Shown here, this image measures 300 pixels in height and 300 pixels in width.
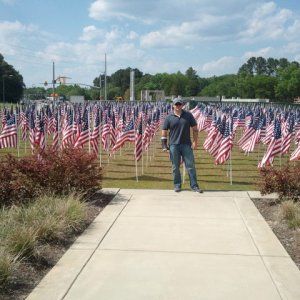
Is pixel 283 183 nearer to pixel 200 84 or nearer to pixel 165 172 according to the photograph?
pixel 165 172

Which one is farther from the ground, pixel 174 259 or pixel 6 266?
pixel 6 266

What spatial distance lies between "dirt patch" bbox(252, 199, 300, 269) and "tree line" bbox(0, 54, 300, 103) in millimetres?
84319

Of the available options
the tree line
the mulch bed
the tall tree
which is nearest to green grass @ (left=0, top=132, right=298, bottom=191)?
the mulch bed

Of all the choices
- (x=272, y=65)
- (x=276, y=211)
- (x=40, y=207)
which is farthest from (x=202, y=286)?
(x=272, y=65)

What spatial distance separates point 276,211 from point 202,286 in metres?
3.74

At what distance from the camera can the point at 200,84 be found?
550ft

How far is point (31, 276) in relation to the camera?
205 inches

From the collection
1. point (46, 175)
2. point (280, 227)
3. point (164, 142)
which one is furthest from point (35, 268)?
point (164, 142)

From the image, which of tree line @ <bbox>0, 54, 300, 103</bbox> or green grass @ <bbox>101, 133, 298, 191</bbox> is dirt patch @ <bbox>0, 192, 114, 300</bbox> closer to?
green grass @ <bbox>101, 133, 298, 191</bbox>

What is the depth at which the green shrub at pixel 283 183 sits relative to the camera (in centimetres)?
870

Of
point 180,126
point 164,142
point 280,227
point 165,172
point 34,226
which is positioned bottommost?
point 165,172

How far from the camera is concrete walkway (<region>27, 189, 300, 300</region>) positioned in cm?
484

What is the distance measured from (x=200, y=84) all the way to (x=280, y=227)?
534ft

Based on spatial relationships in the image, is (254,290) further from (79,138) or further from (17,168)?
(79,138)
